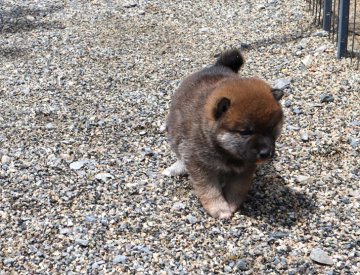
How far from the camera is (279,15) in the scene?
10406mm

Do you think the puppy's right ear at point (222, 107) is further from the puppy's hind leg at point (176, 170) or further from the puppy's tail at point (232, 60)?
the puppy's tail at point (232, 60)

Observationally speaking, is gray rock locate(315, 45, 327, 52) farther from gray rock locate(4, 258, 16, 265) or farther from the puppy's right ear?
gray rock locate(4, 258, 16, 265)

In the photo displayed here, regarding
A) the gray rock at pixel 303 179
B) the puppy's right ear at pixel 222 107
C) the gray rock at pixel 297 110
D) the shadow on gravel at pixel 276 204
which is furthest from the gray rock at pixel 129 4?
the puppy's right ear at pixel 222 107

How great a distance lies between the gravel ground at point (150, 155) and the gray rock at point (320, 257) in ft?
0.03

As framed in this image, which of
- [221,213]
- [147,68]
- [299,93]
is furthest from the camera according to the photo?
[147,68]

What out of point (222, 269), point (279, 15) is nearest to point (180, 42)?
point (279, 15)

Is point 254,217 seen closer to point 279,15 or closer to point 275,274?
point 275,274

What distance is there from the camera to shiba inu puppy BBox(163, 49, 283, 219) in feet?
15.9

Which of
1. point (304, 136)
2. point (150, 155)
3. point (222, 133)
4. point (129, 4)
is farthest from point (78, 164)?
point (129, 4)

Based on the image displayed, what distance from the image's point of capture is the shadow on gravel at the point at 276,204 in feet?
17.6

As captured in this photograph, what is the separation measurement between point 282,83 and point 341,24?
1.39m

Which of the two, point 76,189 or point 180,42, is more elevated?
point 76,189

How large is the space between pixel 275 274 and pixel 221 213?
81 cm

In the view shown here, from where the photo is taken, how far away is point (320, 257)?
4832 millimetres
